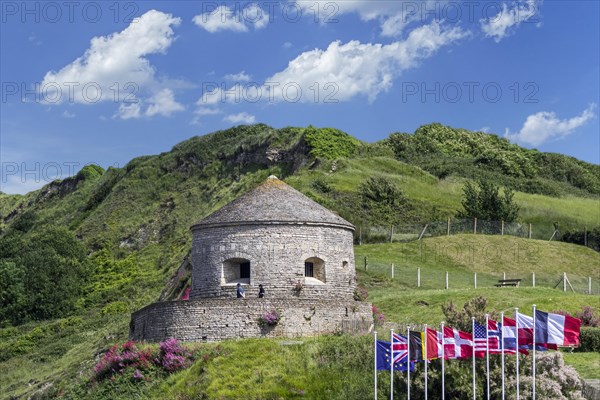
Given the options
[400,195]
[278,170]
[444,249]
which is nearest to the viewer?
[444,249]

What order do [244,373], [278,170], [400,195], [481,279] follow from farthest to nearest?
[278,170]
[400,195]
[481,279]
[244,373]

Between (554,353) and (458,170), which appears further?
(458,170)

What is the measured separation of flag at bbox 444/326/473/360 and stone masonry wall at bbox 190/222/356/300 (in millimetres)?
12647

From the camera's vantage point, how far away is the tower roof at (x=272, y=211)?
41.9 metres

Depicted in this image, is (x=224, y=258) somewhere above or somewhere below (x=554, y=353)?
above

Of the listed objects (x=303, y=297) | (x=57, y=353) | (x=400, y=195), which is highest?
(x=400, y=195)

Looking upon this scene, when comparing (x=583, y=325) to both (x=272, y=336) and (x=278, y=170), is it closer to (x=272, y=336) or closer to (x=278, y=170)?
(x=272, y=336)

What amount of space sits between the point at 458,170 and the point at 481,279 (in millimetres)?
38495

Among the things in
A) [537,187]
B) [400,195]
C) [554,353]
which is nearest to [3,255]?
[400,195]

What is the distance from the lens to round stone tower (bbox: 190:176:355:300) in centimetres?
4156

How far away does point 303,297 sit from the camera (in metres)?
40.8

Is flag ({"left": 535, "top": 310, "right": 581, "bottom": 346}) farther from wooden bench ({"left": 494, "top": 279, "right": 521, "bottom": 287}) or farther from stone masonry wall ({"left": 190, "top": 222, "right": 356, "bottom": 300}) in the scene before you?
wooden bench ({"left": 494, "top": 279, "right": 521, "bottom": 287})

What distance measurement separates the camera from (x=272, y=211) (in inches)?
1668

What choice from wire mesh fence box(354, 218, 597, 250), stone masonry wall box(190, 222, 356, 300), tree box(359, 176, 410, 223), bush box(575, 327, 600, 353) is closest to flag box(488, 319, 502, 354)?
bush box(575, 327, 600, 353)
